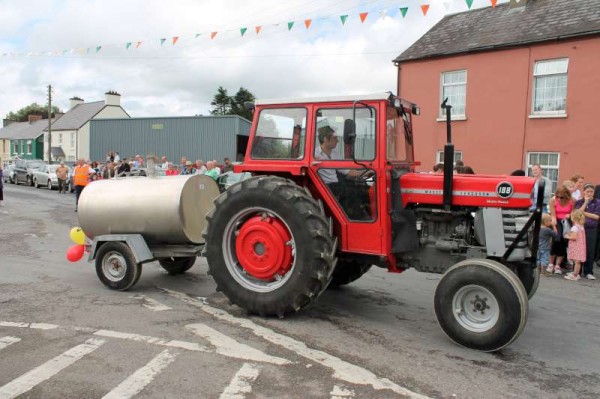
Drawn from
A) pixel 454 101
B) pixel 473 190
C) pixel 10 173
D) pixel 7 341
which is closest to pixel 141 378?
pixel 7 341

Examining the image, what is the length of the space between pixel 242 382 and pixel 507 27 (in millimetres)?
15747

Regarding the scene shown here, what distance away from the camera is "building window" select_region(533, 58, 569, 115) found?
1474cm

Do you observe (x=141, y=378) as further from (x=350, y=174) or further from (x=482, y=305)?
(x=482, y=305)

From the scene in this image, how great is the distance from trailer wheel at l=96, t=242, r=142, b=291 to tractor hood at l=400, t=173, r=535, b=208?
128 inches

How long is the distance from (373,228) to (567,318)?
2497mm

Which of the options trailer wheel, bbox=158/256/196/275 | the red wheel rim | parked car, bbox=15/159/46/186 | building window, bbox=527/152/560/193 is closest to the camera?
the red wheel rim

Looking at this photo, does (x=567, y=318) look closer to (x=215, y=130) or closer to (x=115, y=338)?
(x=115, y=338)

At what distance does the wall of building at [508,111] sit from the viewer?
1430 cm

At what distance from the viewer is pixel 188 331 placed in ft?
15.6

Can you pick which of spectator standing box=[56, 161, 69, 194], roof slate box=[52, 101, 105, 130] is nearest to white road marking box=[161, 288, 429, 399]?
spectator standing box=[56, 161, 69, 194]

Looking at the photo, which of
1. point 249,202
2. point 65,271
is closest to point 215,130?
point 65,271

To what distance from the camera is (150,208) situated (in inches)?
242

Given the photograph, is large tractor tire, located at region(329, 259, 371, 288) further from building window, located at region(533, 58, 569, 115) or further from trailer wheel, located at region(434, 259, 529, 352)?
building window, located at region(533, 58, 569, 115)

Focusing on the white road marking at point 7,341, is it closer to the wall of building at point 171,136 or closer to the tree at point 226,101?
the wall of building at point 171,136
